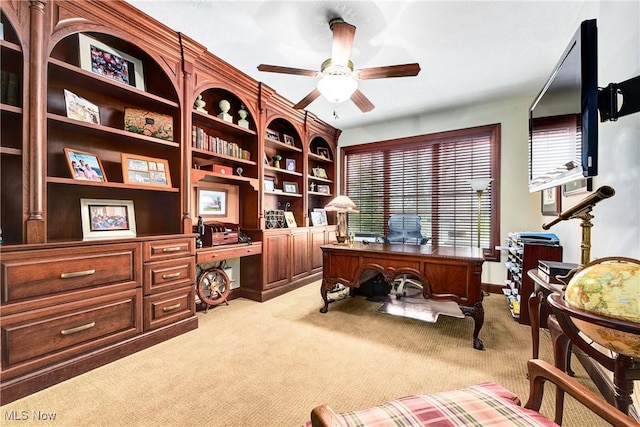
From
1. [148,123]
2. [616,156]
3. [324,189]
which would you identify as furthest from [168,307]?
[616,156]

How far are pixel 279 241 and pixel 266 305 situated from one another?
2.87 feet

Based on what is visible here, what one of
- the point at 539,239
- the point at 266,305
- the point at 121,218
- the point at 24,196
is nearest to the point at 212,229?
the point at 121,218

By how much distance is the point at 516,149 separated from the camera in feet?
12.3

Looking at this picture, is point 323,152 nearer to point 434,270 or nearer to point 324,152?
point 324,152

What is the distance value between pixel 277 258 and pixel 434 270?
206 centimetres

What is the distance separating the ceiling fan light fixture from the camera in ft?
7.04

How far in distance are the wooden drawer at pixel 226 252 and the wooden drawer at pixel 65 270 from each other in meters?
0.65

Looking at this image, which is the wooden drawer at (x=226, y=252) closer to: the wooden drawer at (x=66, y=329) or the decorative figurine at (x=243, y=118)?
the wooden drawer at (x=66, y=329)

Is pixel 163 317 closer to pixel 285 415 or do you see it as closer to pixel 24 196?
pixel 24 196

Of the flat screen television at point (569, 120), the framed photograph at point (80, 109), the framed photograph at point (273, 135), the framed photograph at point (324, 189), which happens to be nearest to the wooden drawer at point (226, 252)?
the framed photograph at point (80, 109)

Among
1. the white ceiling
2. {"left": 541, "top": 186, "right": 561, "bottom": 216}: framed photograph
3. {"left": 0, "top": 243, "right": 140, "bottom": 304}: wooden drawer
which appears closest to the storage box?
the white ceiling

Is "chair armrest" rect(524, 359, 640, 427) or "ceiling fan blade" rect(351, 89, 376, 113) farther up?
"ceiling fan blade" rect(351, 89, 376, 113)

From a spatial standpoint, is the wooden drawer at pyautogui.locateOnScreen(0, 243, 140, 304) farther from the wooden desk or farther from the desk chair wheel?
the wooden desk

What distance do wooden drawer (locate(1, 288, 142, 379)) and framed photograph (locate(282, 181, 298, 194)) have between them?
257 cm
